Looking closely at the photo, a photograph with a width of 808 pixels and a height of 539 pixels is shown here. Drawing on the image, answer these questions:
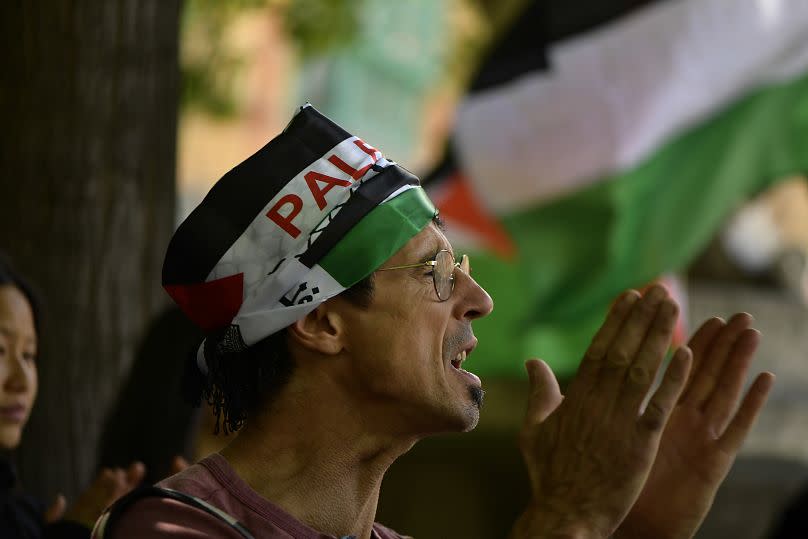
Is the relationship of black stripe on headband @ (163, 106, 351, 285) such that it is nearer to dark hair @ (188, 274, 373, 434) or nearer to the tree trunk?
dark hair @ (188, 274, 373, 434)

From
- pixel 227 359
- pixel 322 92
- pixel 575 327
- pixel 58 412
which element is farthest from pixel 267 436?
pixel 322 92

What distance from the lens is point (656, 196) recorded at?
22.1 ft

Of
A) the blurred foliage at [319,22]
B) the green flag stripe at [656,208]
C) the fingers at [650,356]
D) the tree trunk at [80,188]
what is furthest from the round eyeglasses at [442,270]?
the blurred foliage at [319,22]

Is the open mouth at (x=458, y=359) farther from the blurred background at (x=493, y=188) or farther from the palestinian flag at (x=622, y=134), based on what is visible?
the palestinian flag at (x=622, y=134)

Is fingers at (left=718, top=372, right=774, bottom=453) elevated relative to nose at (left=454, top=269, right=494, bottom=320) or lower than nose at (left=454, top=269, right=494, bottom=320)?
elevated

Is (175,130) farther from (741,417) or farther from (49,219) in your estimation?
(741,417)

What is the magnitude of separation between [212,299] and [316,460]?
388 mm

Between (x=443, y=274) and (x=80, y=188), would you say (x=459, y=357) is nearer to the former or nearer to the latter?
(x=443, y=274)

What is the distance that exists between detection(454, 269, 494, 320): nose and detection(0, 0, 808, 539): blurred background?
5.86 ft

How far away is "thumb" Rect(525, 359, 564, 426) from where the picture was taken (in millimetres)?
2898

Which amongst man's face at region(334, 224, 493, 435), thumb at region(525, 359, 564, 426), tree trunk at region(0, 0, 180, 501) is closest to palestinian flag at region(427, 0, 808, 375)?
tree trunk at region(0, 0, 180, 501)

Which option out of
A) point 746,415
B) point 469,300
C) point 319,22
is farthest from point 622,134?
point 319,22

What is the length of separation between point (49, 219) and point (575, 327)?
2.99 meters

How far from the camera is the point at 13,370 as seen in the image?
353cm
